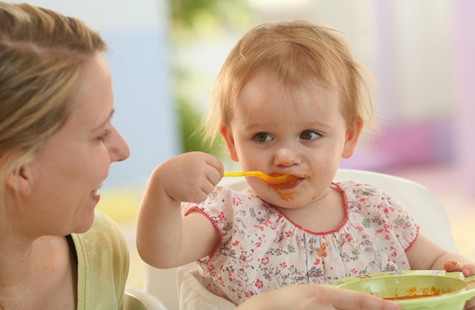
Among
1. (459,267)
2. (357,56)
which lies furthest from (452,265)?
(357,56)

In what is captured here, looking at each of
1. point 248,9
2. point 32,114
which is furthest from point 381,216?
point 248,9

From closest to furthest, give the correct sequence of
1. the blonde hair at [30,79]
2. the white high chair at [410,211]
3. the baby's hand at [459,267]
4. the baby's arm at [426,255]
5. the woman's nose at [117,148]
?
the blonde hair at [30,79] < the woman's nose at [117,148] < the baby's hand at [459,267] < the baby's arm at [426,255] < the white high chair at [410,211]

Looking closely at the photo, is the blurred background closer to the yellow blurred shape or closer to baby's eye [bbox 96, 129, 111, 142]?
the yellow blurred shape

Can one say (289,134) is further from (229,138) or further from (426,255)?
(426,255)

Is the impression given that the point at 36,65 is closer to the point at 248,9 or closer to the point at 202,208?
the point at 202,208

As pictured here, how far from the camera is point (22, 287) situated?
101cm

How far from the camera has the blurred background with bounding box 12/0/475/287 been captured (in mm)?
3256

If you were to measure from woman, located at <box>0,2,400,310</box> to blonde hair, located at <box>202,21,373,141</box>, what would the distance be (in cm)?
28

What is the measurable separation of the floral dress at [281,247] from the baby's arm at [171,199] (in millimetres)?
109

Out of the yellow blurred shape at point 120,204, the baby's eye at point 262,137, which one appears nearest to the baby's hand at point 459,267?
the baby's eye at point 262,137

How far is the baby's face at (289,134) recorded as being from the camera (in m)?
1.12

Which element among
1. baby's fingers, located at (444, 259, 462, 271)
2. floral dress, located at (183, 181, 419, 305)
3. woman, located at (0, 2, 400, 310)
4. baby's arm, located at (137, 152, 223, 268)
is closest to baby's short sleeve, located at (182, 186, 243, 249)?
floral dress, located at (183, 181, 419, 305)

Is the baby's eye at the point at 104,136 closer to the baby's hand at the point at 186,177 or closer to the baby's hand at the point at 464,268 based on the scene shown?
the baby's hand at the point at 186,177

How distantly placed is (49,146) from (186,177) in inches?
7.0
